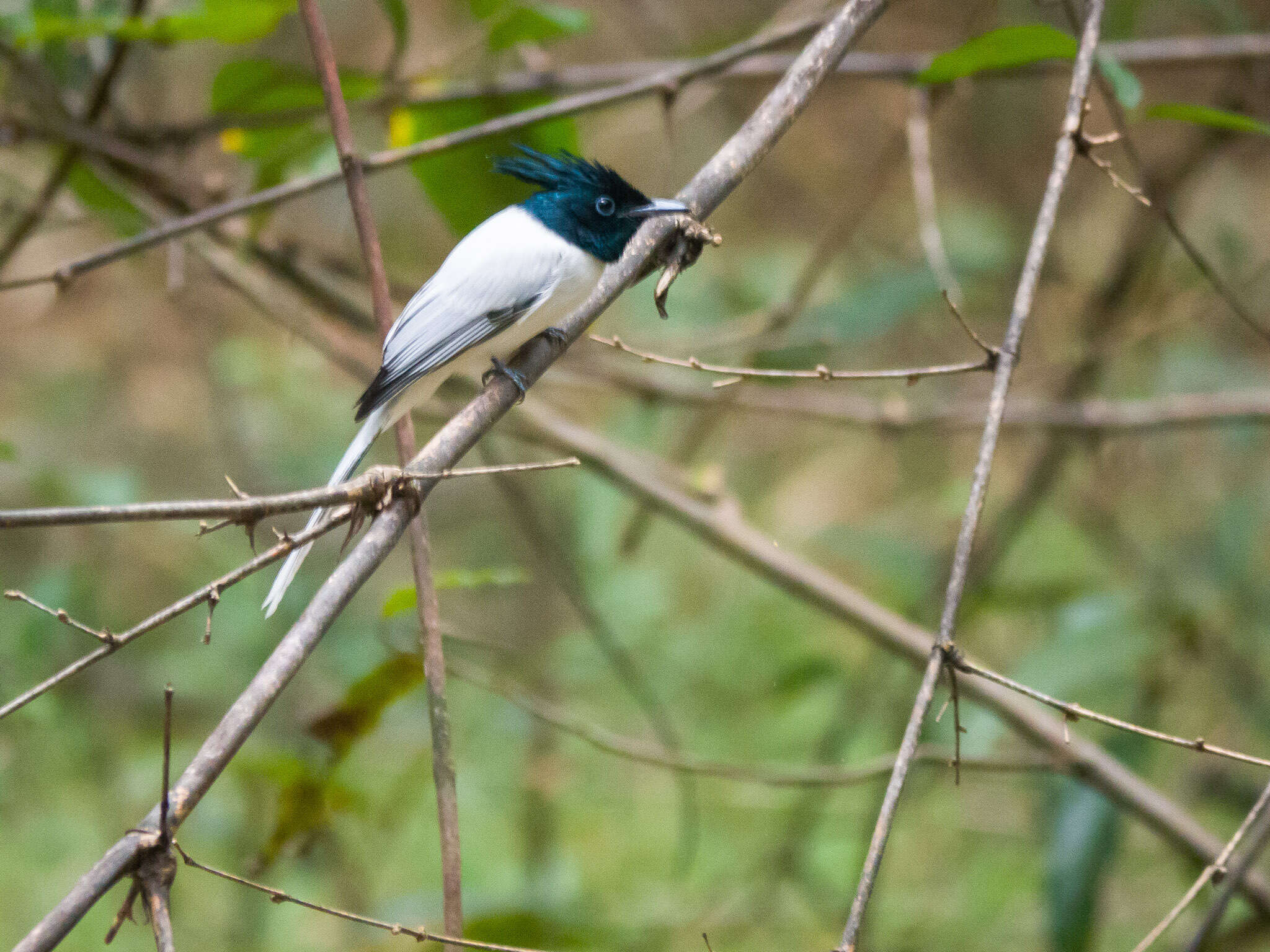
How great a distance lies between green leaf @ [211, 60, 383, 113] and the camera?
2500 millimetres

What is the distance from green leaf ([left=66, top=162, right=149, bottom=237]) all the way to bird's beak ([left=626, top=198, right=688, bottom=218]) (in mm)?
1195

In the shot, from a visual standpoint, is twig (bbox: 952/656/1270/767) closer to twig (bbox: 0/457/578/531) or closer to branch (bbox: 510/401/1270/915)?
twig (bbox: 0/457/578/531)

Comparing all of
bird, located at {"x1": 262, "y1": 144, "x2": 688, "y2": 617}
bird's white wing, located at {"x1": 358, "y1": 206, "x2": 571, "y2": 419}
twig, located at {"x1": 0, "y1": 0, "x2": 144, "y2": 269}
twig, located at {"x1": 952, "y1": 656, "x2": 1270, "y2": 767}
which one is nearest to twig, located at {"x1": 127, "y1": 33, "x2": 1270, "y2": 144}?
twig, located at {"x1": 0, "y1": 0, "x2": 144, "y2": 269}

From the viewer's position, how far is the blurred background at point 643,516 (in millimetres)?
2672

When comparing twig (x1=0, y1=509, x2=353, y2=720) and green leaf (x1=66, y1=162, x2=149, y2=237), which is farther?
green leaf (x1=66, y1=162, x2=149, y2=237)

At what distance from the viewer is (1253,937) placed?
2494mm

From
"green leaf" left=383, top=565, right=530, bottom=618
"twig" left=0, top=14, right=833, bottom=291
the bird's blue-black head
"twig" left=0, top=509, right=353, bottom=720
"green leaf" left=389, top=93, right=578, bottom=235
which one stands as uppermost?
"green leaf" left=389, top=93, right=578, bottom=235

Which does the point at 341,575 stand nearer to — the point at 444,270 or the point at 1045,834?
the point at 444,270

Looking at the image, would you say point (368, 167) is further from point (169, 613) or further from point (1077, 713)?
point (1077, 713)

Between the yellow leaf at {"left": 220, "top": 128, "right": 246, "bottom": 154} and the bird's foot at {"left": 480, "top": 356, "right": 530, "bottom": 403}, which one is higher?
the yellow leaf at {"left": 220, "top": 128, "right": 246, "bottom": 154}

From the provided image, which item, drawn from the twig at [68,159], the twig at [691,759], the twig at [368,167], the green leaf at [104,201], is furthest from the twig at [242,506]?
the twig at [68,159]

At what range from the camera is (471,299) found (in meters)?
2.13

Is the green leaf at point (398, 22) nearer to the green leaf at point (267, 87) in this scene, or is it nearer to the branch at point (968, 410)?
the green leaf at point (267, 87)

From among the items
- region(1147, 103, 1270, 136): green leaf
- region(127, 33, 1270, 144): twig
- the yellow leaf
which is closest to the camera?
region(1147, 103, 1270, 136): green leaf
